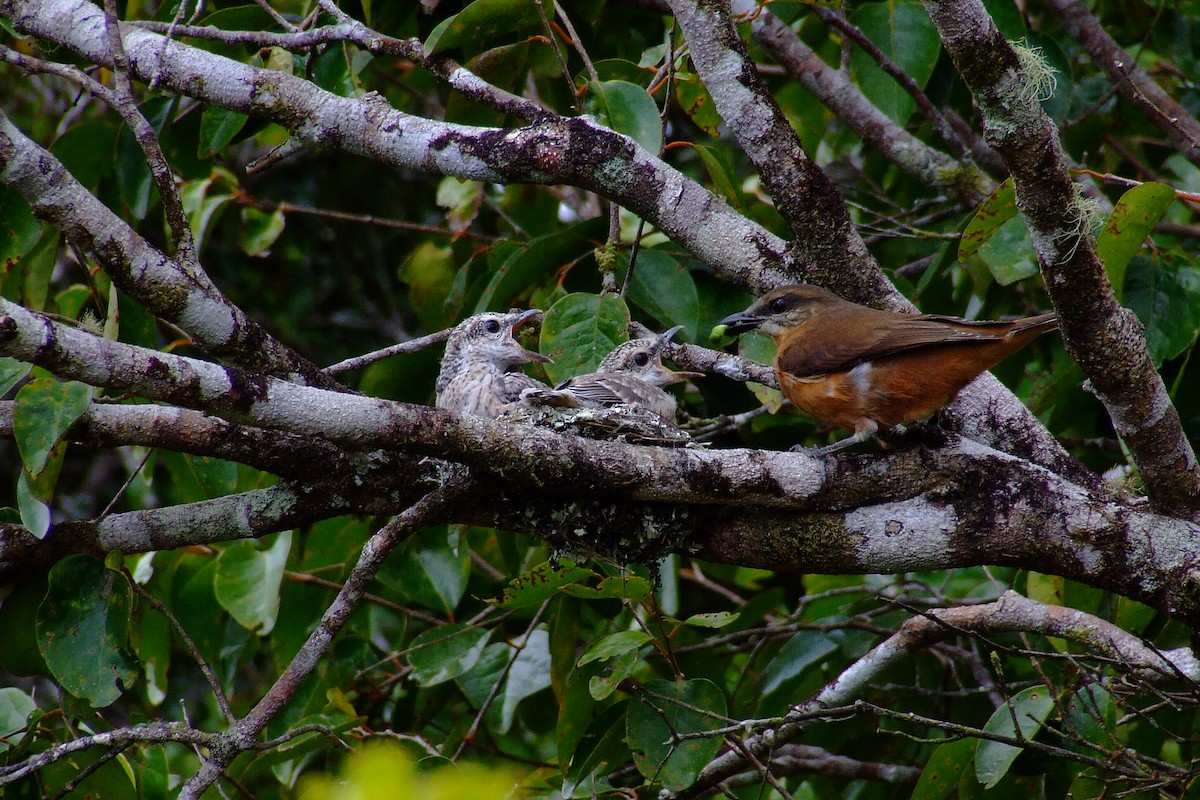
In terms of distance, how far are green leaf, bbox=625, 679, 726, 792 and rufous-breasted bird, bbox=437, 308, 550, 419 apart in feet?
4.68

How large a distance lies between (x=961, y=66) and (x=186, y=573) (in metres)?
3.65

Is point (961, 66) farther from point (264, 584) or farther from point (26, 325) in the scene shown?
point (264, 584)

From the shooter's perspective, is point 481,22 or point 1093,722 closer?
point 1093,722

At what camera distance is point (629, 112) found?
406 cm

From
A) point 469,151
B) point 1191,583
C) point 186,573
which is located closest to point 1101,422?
point 1191,583

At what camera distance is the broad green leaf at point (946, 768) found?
3.63m

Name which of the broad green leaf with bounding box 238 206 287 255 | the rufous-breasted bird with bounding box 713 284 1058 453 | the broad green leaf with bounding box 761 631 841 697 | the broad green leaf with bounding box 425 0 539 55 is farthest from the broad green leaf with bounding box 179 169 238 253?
the broad green leaf with bounding box 761 631 841 697

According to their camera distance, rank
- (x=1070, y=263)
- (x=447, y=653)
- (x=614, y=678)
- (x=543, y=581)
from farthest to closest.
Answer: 1. (x=447, y=653)
2. (x=614, y=678)
3. (x=543, y=581)
4. (x=1070, y=263)

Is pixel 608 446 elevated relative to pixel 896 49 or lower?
lower

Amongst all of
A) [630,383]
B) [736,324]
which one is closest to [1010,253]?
[736,324]

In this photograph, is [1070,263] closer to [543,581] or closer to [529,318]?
[543,581]

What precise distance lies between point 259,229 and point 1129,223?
3.99 metres

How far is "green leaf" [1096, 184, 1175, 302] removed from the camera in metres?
3.27

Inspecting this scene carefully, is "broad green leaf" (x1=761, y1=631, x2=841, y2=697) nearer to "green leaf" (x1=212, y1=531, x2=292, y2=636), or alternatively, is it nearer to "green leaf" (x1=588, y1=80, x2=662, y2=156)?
"green leaf" (x1=212, y1=531, x2=292, y2=636)
